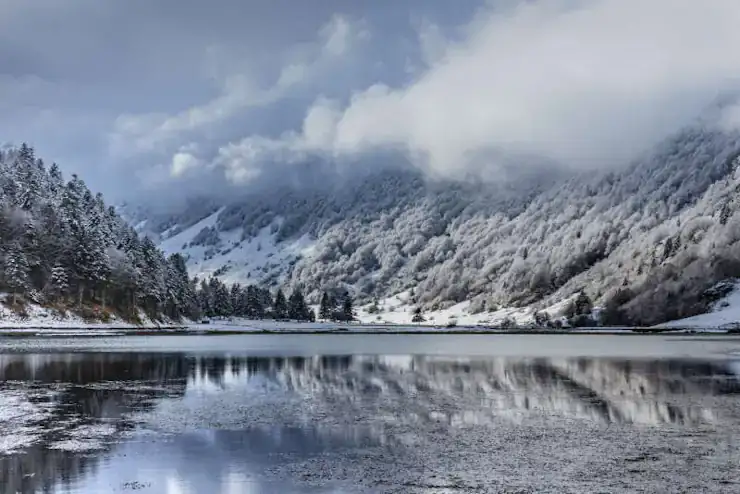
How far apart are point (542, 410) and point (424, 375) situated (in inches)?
1000

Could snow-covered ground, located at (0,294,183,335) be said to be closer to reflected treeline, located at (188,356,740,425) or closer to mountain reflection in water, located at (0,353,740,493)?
reflected treeline, located at (188,356,740,425)

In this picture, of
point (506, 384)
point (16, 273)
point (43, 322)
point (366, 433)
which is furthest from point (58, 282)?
point (366, 433)

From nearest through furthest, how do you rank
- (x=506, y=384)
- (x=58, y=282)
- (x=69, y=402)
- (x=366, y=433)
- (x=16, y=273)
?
(x=366, y=433)
(x=69, y=402)
(x=506, y=384)
(x=16, y=273)
(x=58, y=282)

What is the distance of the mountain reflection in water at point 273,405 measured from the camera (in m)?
29.0

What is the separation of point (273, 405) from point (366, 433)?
11325mm

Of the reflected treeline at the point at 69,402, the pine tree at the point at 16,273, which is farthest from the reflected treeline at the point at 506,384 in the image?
the pine tree at the point at 16,273

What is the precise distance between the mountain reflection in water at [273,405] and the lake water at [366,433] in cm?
13

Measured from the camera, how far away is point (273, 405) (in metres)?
43.8

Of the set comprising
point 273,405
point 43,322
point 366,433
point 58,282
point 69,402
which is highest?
point 58,282

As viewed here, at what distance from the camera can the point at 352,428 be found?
35312 millimetres

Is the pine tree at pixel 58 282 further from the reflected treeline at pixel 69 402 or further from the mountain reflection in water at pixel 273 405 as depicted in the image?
the mountain reflection in water at pixel 273 405

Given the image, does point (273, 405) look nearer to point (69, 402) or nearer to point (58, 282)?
point (69, 402)

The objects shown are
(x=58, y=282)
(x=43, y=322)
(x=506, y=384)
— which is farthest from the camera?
(x=58, y=282)

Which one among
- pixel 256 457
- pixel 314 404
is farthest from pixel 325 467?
pixel 314 404
